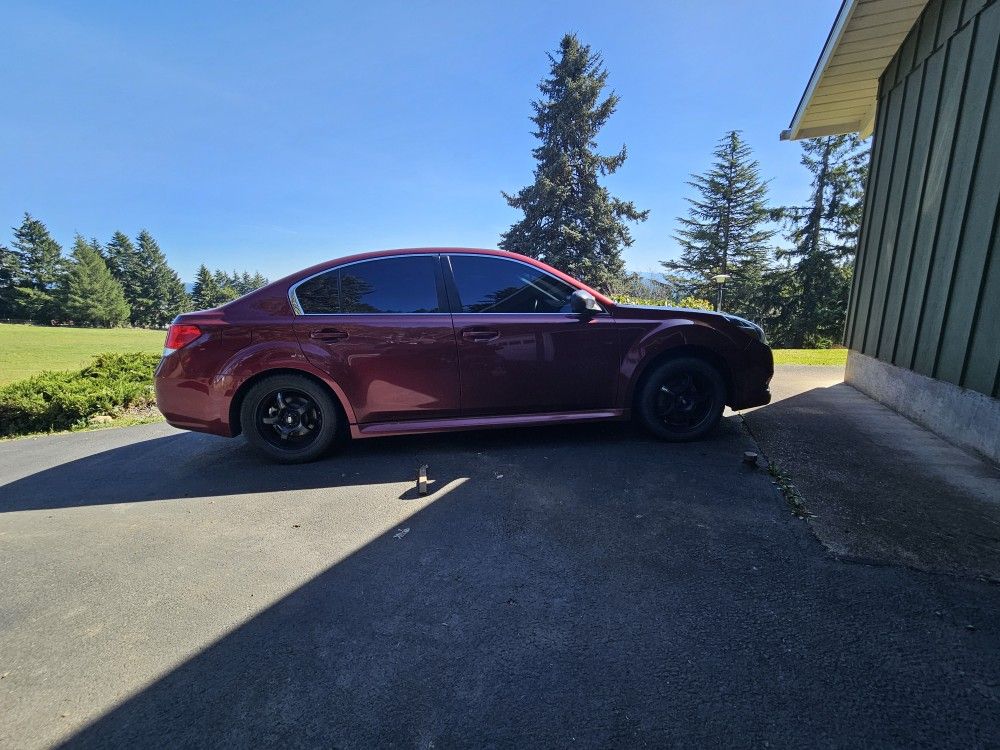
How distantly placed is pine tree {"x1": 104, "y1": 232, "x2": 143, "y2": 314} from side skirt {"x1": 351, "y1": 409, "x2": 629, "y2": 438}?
8431 cm

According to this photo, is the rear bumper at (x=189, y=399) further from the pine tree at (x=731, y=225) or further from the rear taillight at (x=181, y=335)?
the pine tree at (x=731, y=225)

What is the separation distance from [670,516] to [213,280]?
332 ft

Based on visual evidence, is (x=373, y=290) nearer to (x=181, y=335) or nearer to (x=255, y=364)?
(x=255, y=364)

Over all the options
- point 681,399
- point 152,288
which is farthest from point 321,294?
point 152,288

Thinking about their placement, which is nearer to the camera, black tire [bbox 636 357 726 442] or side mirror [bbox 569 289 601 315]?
side mirror [bbox 569 289 601 315]

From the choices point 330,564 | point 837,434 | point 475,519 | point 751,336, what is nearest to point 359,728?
point 330,564

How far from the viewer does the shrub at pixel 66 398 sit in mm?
5754

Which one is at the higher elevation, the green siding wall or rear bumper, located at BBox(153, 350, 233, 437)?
the green siding wall

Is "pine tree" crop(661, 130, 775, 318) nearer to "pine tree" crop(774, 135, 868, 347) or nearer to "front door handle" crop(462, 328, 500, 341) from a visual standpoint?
"pine tree" crop(774, 135, 868, 347)

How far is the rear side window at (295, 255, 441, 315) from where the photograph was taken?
3619mm

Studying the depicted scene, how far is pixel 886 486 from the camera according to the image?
3002 mm

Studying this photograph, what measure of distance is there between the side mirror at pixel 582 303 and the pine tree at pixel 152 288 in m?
84.3

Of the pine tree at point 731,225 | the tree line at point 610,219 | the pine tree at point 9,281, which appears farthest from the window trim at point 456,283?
the pine tree at point 9,281

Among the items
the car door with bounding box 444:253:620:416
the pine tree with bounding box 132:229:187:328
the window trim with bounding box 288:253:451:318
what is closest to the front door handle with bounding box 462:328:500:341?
the car door with bounding box 444:253:620:416
